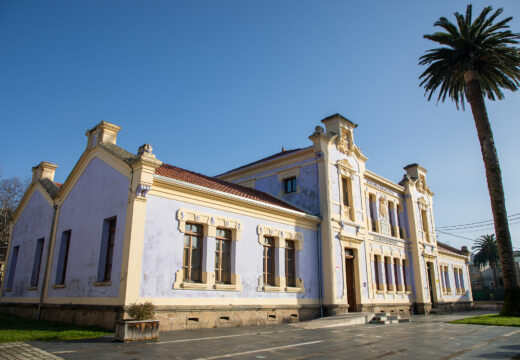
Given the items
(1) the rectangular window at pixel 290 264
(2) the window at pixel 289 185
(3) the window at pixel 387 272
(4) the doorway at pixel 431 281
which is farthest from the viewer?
(4) the doorway at pixel 431 281

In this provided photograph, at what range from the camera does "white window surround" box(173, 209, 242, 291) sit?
44.0 ft

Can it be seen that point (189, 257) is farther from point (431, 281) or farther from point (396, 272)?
point (431, 281)

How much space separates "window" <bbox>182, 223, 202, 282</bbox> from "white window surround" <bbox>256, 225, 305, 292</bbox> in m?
3.04

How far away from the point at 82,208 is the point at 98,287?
13.5 feet

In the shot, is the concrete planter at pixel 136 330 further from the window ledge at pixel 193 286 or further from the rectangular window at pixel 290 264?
the rectangular window at pixel 290 264

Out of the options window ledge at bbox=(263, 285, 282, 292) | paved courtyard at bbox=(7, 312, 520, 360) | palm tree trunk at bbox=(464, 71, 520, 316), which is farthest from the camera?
palm tree trunk at bbox=(464, 71, 520, 316)

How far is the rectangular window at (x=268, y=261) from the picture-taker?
1681 cm

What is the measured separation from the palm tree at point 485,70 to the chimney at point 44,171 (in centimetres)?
2283

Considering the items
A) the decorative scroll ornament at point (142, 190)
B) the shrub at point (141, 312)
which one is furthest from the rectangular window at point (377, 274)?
the shrub at point (141, 312)

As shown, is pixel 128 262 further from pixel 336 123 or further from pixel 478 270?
pixel 478 270

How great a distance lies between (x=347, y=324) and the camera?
1625cm

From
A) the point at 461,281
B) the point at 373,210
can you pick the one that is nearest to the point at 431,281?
the point at 373,210

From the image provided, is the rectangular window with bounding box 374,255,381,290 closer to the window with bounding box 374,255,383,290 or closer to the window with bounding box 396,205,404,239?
the window with bounding box 374,255,383,290

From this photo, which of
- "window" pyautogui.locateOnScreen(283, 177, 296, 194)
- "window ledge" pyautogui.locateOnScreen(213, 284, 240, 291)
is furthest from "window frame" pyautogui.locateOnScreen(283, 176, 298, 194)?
"window ledge" pyautogui.locateOnScreen(213, 284, 240, 291)
